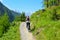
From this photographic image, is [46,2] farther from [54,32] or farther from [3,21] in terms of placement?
[54,32]

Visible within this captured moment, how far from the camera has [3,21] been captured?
8112cm

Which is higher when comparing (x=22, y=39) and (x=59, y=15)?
(x=59, y=15)

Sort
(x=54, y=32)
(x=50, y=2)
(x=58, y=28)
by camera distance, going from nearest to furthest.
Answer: (x=54, y=32) < (x=58, y=28) < (x=50, y=2)

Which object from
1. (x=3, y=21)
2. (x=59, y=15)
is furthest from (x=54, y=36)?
(x=3, y=21)

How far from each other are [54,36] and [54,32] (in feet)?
3.41

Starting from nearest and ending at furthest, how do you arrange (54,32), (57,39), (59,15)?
1. (57,39)
2. (54,32)
3. (59,15)

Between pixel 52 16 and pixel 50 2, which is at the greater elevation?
pixel 50 2

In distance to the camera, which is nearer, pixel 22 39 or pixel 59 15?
pixel 22 39

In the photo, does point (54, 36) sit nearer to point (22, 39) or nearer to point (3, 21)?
point (22, 39)

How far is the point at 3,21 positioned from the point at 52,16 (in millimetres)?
52037

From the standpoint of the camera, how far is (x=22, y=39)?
80.5 feet

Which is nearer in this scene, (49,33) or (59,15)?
(49,33)

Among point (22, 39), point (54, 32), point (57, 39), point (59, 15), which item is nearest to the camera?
point (57, 39)

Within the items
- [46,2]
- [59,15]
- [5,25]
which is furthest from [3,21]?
[59,15]
